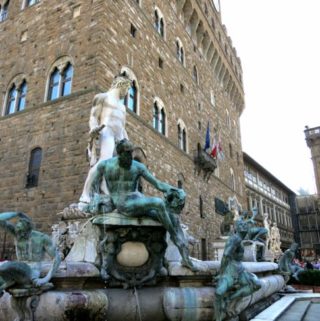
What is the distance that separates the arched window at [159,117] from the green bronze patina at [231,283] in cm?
1015

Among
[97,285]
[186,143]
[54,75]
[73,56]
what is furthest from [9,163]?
[97,285]

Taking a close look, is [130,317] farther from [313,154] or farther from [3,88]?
[313,154]

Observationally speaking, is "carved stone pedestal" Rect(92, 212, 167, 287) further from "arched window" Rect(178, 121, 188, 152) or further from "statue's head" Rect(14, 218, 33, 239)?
"arched window" Rect(178, 121, 188, 152)

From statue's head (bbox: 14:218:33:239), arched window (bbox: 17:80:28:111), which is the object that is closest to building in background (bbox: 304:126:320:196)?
arched window (bbox: 17:80:28:111)

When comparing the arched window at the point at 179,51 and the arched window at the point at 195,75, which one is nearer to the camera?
the arched window at the point at 179,51

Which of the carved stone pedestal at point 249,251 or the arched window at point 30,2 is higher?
the arched window at point 30,2

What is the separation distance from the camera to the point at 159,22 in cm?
1519

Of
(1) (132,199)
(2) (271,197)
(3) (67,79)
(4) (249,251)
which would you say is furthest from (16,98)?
(2) (271,197)

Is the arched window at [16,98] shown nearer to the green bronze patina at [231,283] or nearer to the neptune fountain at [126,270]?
the neptune fountain at [126,270]

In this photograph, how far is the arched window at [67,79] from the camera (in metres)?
10.7

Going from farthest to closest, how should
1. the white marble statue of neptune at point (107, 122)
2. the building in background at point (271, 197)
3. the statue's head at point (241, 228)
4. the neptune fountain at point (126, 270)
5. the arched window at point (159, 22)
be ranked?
1. the building in background at point (271, 197)
2. the arched window at point (159, 22)
3. the white marble statue of neptune at point (107, 122)
4. the statue's head at point (241, 228)
5. the neptune fountain at point (126, 270)

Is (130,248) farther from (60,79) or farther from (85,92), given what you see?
(60,79)

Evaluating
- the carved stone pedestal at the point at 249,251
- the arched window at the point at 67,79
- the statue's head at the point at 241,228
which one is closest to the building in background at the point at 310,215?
the arched window at the point at 67,79

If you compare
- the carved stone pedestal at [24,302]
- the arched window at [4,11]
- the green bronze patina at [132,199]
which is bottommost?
the carved stone pedestal at [24,302]
